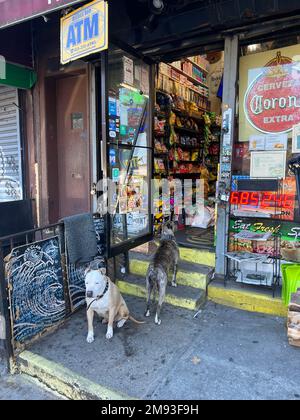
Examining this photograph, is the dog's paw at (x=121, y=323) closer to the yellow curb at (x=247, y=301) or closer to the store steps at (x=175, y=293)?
the store steps at (x=175, y=293)

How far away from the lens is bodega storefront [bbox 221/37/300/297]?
3.38 metres

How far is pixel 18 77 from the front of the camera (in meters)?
4.63

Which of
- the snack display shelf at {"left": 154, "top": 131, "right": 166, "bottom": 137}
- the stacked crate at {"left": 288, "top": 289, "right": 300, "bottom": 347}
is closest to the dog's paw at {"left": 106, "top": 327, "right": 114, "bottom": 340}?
the stacked crate at {"left": 288, "top": 289, "right": 300, "bottom": 347}

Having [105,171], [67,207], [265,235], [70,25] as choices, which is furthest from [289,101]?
[67,207]

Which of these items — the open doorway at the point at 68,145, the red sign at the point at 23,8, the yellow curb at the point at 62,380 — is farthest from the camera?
the open doorway at the point at 68,145

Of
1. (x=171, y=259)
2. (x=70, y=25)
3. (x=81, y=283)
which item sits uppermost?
(x=70, y=25)

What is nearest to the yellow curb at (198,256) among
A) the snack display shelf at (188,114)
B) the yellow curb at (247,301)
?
the yellow curb at (247,301)

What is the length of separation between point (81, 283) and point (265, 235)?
2.07 meters

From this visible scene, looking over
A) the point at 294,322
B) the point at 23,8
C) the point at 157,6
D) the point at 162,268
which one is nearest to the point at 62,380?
the point at 162,268

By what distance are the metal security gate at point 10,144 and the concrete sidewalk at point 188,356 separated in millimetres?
3067

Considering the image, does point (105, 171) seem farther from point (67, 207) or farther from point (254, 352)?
point (254, 352)

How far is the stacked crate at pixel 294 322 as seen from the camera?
2649mm

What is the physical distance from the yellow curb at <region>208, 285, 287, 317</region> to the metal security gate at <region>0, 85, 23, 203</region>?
3.69m
